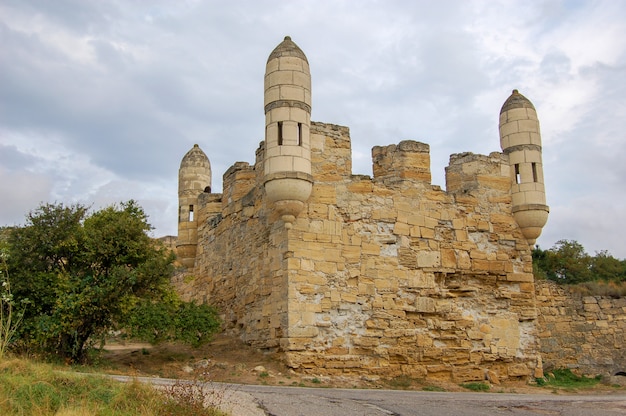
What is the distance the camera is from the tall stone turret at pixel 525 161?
17.5 metres

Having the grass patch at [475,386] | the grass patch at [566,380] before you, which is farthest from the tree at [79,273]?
the grass patch at [566,380]

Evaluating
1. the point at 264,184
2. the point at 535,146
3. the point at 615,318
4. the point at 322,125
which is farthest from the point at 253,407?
the point at 615,318

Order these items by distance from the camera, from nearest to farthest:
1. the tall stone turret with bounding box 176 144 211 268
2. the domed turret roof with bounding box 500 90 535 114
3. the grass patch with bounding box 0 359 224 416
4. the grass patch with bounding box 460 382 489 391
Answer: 1. the grass patch with bounding box 0 359 224 416
2. the grass patch with bounding box 460 382 489 391
3. the domed turret roof with bounding box 500 90 535 114
4. the tall stone turret with bounding box 176 144 211 268

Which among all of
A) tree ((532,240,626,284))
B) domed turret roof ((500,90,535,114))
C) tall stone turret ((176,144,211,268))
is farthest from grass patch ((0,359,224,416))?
tree ((532,240,626,284))

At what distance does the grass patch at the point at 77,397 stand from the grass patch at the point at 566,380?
466 inches

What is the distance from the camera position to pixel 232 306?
1703 centimetres

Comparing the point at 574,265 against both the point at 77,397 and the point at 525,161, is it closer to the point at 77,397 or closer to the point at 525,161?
the point at 525,161

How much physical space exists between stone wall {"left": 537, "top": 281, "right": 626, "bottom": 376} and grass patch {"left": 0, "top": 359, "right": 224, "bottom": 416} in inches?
621

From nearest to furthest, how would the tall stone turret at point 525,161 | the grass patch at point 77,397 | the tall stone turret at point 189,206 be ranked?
the grass patch at point 77,397, the tall stone turret at point 525,161, the tall stone turret at point 189,206

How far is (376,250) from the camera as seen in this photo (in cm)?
1533

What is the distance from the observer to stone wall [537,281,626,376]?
20.9 meters

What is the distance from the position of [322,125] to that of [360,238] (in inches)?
106

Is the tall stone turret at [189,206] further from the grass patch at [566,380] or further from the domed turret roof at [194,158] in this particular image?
the grass patch at [566,380]

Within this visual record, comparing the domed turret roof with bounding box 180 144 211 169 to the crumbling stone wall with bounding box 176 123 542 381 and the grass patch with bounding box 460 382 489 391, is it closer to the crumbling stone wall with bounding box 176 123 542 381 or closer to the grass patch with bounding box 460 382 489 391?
the crumbling stone wall with bounding box 176 123 542 381
